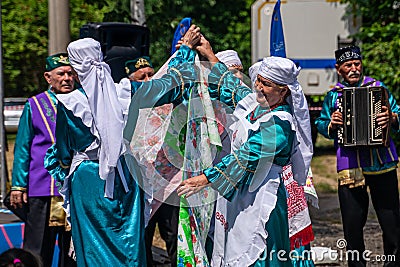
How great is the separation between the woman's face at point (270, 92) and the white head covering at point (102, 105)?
917 mm

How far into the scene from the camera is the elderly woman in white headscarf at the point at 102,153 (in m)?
5.38

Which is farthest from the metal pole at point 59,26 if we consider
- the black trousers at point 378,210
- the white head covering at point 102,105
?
the black trousers at point 378,210

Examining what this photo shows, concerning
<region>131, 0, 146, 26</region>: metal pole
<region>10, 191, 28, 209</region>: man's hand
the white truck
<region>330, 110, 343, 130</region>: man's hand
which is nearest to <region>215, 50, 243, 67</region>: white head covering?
<region>330, 110, 343, 130</region>: man's hand

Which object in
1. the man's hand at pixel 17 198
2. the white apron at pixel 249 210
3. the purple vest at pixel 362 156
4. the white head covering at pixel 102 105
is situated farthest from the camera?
the purple vest at pixel 362 156

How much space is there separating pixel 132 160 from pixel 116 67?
234 cm

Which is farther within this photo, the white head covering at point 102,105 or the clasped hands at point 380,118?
the clasped hands at point 380,118

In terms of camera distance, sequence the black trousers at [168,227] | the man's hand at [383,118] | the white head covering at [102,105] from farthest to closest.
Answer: the black trousers at [168,227], the man's hand at [383,118], the white head covering at [102,105]

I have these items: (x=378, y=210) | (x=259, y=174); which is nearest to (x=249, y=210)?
(x=259, y=174)

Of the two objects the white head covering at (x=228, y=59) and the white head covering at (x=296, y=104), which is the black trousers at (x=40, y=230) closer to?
the white head covering at (x=228, y=59)

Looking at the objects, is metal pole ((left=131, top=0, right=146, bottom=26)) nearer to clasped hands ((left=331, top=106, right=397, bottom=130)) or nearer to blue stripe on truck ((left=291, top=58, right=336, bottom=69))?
clasped hands ((left=331, top=106, right=397, bottom=130))

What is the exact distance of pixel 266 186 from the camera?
5035 mm

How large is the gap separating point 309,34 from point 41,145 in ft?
34.8

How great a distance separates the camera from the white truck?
1598 cm

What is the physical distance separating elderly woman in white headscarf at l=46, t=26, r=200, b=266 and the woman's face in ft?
1.96
